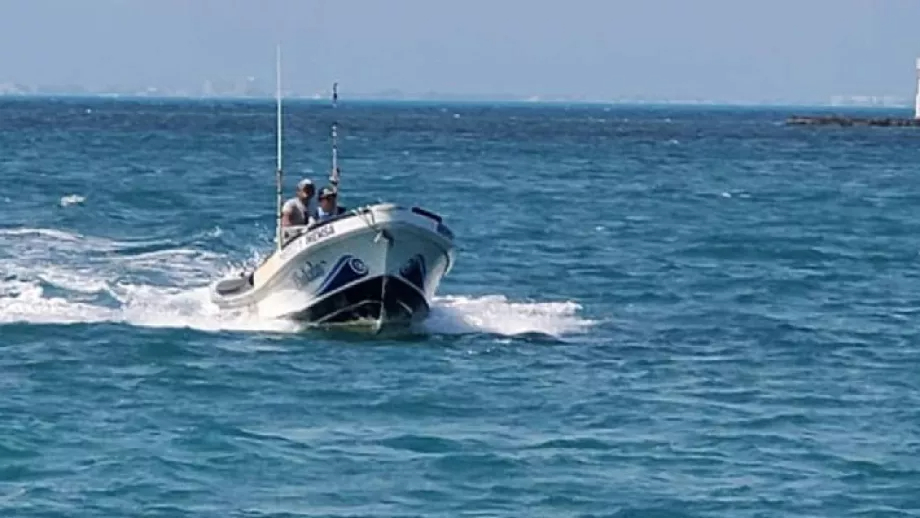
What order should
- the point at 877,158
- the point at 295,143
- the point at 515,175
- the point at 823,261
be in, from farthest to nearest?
1. the point at 295,143
2. the point at 877,158
3. the point at 515,175
4. the point at 823,261

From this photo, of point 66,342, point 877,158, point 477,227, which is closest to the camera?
point 66,342

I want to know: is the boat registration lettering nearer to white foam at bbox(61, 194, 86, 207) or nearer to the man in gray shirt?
the man in gray shirt

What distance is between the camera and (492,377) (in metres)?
22.2

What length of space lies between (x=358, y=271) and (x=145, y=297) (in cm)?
581

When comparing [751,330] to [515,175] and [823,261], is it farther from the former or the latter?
[515,175]

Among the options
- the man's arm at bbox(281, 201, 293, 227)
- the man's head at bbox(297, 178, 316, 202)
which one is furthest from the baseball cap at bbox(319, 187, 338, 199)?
the man's arm at bbox(281, 201, 293, 227)

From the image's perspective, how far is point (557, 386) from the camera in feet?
70.8

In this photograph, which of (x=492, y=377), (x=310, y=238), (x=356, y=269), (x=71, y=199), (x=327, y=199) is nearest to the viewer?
(x=492, y=377)

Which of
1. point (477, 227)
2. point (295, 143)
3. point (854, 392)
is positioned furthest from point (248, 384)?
point (295, 143)

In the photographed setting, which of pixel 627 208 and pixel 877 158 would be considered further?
pixel 877 158

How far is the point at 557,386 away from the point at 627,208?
108 feet

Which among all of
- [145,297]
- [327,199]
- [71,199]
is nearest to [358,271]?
[327,199]

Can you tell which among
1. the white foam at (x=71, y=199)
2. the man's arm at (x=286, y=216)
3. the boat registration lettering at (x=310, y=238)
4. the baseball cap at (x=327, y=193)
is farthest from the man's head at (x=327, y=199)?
the white foam at (x=71, y=199)

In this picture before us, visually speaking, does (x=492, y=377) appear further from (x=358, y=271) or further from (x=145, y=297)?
(x=145, y=297)
